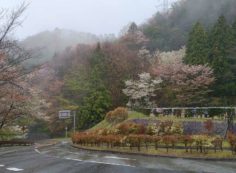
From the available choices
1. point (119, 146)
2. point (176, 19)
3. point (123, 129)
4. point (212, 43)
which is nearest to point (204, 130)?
point (123, 129)

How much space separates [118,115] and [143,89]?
1066cm

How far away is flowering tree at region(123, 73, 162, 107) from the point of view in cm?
5350

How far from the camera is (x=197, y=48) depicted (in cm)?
5003

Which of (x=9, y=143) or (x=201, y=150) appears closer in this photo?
(x=201, y=150)

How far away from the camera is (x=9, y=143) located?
4253cm

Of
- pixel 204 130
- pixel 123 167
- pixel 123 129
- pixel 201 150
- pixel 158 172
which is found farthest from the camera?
pixel 123 129

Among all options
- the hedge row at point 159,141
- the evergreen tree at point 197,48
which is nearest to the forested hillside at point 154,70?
the evergreen tree at point 197,48

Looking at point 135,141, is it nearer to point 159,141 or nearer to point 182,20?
point 159,141

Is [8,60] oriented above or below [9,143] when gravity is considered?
above

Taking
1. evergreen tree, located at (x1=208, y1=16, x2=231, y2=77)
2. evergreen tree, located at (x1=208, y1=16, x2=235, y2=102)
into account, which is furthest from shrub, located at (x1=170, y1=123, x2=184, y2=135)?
evergreen tree, located at (x1=208, y1=16, x2=231, y2=77)

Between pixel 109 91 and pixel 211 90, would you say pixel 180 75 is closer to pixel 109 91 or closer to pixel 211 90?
pixel 211 90

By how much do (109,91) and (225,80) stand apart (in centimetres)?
1607

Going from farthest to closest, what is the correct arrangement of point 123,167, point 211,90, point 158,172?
point 211,90 < point 123,167 < point 158,172

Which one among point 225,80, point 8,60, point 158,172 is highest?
point 225,80
